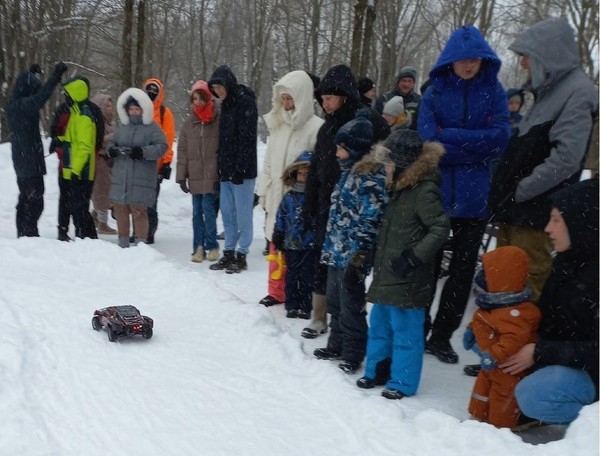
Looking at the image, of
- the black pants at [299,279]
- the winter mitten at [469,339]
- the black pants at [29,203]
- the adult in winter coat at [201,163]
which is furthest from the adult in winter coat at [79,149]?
the winter mitten at [469,339]

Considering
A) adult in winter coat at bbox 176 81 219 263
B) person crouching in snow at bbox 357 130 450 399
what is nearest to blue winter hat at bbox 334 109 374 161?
person crouching in snow at bbox 357 130 450 399

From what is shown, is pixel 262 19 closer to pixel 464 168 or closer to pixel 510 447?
pixel 464 168

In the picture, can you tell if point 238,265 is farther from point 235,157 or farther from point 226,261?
point 235,157

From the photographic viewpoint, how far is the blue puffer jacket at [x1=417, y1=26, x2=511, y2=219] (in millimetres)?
4387

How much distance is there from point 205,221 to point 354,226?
12.2 feet

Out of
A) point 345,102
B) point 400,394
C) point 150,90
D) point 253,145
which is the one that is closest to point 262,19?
point 150,90

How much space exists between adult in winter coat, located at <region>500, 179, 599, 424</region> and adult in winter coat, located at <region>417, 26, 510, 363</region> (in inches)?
48.1

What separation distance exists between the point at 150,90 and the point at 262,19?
Result: 17251 millimetres

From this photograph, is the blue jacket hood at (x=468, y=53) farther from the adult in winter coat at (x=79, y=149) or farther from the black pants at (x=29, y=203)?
the black pants at (x=29, y=203)

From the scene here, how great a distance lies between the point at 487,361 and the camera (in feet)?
11.3

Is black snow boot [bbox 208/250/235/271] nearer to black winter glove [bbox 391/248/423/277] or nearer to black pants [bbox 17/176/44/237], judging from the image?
black pants [bbox 17/176/44/237]

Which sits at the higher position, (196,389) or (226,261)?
(226,261)

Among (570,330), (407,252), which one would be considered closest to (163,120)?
(407,252)

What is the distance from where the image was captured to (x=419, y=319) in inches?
155
